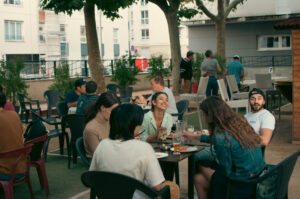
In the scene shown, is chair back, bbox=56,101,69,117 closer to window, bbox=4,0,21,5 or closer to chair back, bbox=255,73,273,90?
chair back, bbox=255,73,273,90

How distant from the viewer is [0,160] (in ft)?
15.3

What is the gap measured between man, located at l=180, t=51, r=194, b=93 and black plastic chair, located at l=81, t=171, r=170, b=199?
1222 centimetres

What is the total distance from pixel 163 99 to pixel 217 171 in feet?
5.67

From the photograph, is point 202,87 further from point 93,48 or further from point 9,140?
point 9,140

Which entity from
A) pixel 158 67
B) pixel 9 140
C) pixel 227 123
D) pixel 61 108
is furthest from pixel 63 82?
pixel 227 123

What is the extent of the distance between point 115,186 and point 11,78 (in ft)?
40.3

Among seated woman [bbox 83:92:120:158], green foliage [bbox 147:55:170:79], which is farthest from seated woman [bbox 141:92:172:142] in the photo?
green foliage [bbox 147:55:170:79]

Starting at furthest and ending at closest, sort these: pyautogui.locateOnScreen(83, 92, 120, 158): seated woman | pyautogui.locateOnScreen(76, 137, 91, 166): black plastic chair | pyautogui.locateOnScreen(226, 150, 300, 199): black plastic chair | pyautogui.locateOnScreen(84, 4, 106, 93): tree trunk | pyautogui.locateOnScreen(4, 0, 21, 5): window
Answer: pyautogui.locateOnScreen(4, 0, 21, 5): window, pyautogui.locateOnScreen(84, 4, 106, 93): tree trunk, pyautogui.locateOnScreen(83, 92, 120, 158): seated woman, pyautogui.locateOnScreen(76, 137, 91, 166): black plastic chair, pyautogui.locateOnScreen(226, 150, 300, 199): black plastic chair

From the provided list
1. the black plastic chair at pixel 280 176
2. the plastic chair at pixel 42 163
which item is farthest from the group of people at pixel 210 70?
the black plastic chair at pixel 280 176

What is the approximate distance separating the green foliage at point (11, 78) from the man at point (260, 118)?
1077 cm

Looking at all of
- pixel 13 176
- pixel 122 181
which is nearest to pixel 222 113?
pixel 122 181

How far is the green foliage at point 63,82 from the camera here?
48.5 feet

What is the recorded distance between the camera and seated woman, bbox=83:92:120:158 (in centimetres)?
461

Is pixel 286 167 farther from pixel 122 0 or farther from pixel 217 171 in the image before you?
pixel 122 0
